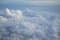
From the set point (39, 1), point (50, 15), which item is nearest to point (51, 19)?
point (50, 15)

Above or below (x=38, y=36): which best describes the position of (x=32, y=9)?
above

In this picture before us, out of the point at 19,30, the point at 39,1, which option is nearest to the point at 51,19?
the point at 39,1

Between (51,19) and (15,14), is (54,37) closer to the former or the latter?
(51,19)

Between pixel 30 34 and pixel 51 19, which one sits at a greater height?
pixel 51 19

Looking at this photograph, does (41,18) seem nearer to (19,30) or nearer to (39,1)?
(39,1)

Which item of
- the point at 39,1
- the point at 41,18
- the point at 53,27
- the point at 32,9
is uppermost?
the point at 39,1

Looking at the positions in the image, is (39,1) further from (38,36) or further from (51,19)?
(38,36)

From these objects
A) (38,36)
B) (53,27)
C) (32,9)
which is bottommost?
(38,36)

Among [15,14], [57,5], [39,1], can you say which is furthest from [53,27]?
[15,14]
